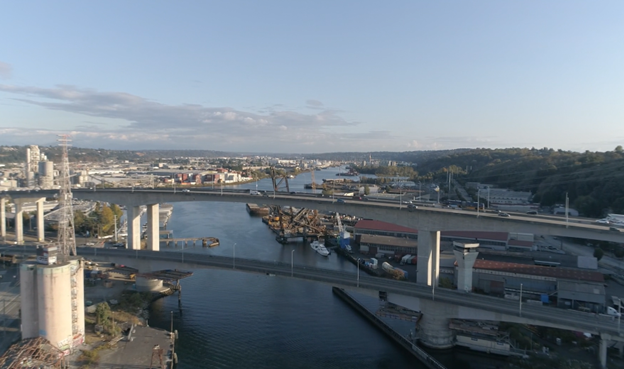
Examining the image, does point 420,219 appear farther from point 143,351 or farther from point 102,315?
point 102,315

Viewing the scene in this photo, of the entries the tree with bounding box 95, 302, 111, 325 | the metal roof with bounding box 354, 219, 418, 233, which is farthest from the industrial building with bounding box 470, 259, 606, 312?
the tree with bounding box 95, 302, 111, 325

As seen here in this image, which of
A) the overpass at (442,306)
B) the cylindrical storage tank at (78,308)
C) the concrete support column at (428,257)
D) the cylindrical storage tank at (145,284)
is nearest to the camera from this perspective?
the overpass at (442,306)

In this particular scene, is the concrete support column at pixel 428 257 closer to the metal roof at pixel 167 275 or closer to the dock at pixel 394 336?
the dock at pixel 394 336

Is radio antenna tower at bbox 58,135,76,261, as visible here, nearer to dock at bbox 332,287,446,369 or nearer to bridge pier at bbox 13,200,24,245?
dock at bbox 332,287,446,369

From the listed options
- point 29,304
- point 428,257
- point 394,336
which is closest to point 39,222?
point 29,304

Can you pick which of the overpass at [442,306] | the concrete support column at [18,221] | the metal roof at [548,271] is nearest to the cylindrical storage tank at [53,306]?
the overpass at [442,306]

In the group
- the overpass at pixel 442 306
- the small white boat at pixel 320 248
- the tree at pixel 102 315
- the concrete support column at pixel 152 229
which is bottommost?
the small white boat at pixel 320 248
